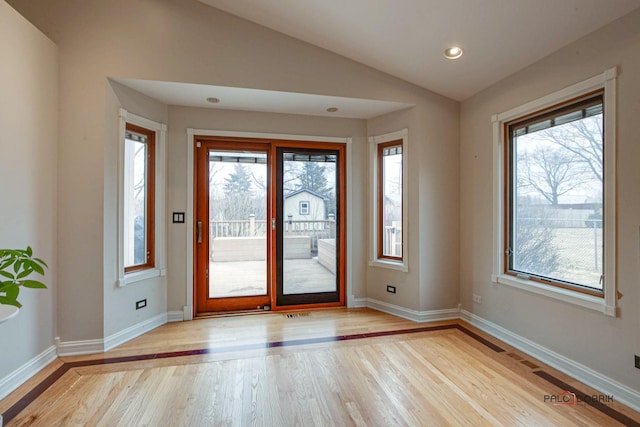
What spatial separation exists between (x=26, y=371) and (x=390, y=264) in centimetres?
343

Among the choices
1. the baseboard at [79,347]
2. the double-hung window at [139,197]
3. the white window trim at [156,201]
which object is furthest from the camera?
the double-hung window at [139,197]

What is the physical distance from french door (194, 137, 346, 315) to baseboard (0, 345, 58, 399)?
137cm

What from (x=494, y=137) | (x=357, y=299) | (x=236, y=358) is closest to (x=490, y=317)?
(x=357, y=299)

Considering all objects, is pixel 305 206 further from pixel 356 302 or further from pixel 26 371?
pixel 26 371

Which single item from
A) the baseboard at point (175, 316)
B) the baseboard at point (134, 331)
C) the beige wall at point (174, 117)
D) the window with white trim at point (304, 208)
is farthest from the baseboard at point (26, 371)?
the window with white trim at point (304, 208)

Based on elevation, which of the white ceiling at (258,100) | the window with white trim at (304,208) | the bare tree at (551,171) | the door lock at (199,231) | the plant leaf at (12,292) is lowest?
the plant leaf at (12,292)

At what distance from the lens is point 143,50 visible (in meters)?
2.78

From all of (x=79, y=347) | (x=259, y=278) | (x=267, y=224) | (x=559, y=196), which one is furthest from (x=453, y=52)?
(x=79, y=347)

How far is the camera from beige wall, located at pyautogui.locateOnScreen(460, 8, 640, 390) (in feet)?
6.57

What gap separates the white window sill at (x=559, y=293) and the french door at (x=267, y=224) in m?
1.86

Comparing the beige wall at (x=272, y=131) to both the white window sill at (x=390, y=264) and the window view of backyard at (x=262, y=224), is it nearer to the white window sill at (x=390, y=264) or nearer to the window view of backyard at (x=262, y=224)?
the white window sill at (x=390, y=264)

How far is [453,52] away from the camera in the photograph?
110 inches

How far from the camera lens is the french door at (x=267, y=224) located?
145 inches

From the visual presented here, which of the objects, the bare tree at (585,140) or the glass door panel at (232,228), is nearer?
the bare tree at (585,140)
